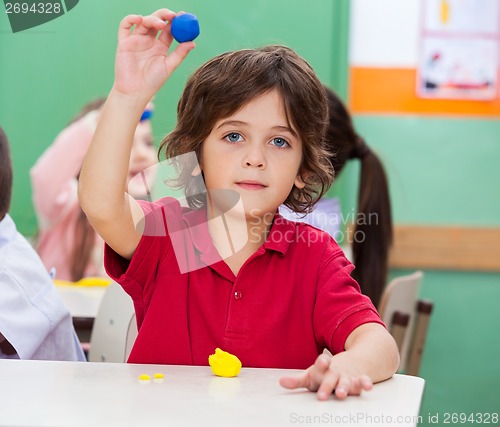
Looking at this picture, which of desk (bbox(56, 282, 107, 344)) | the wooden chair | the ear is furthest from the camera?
the wooden chair

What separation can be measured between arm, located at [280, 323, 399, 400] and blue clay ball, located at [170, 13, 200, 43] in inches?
15.3

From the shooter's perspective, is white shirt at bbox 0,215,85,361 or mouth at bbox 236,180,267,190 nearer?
mouth at bbox 236,180,267,190

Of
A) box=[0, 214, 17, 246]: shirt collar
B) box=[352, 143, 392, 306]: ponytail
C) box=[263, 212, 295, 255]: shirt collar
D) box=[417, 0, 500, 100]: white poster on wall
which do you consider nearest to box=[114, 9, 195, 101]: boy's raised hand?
box=[263, 212, 295, 255]: shirt collar

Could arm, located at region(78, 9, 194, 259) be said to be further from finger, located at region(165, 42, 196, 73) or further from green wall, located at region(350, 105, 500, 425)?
green wall, located at region(350, 105, 500, 425)

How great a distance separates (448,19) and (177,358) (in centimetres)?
188

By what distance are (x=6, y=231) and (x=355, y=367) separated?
73cm

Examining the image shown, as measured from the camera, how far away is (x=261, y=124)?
1121mm

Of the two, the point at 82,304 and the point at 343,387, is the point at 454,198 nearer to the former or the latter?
the point at 82,304

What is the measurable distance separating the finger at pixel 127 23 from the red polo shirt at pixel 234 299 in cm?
23

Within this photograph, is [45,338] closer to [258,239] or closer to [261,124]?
[258,239]

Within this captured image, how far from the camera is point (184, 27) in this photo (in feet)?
3.18

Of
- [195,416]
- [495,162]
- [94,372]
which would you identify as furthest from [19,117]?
[195,416]

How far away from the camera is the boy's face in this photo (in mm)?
1114

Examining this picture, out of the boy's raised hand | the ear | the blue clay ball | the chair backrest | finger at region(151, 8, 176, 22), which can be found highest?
finger at region(151, 8, 176, 22)
